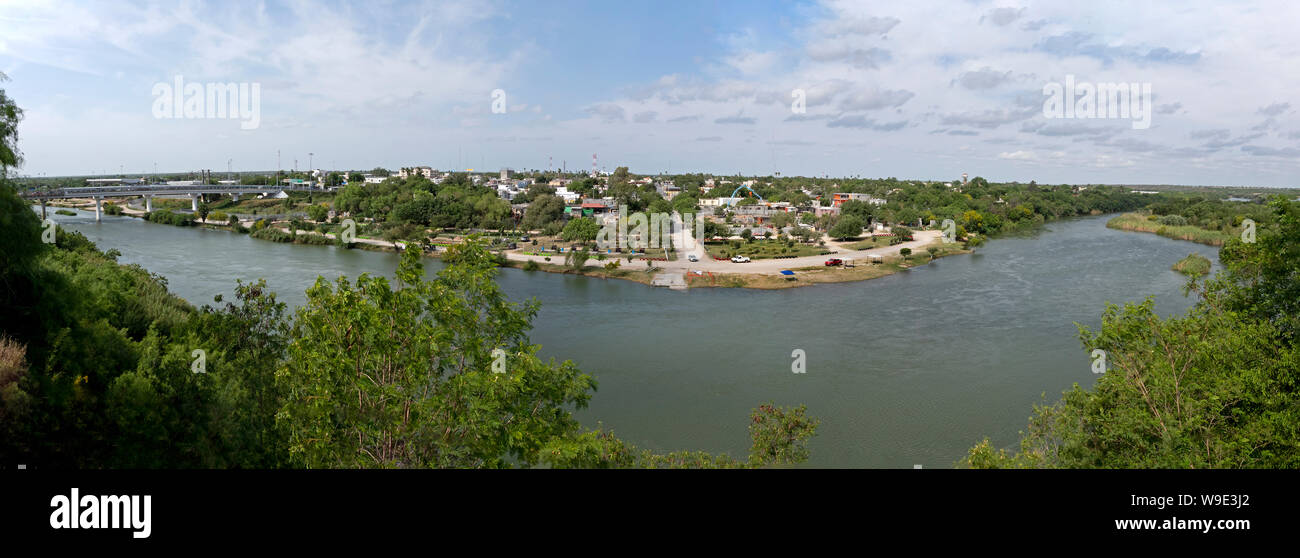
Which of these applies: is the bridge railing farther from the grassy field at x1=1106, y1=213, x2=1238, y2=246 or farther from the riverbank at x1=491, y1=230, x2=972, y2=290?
the grassy field at x1=1106, y1=213, x2=1238, y2=246

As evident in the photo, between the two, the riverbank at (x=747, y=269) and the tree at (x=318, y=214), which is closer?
the riverbank at (x=747, y=269)

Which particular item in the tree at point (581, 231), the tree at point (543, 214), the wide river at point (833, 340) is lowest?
the wide river at point (833, 340)

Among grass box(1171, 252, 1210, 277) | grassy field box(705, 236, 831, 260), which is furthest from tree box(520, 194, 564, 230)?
grass box(1171, 252, 1210, 277)

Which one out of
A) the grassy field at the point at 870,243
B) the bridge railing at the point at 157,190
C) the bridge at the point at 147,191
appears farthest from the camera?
the bridge at the point at 147,191

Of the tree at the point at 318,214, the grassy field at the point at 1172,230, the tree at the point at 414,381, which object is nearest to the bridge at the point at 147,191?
the tree at the point at 318,214

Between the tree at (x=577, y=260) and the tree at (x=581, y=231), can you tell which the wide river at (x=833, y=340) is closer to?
the tree at (x=577, y=260)
